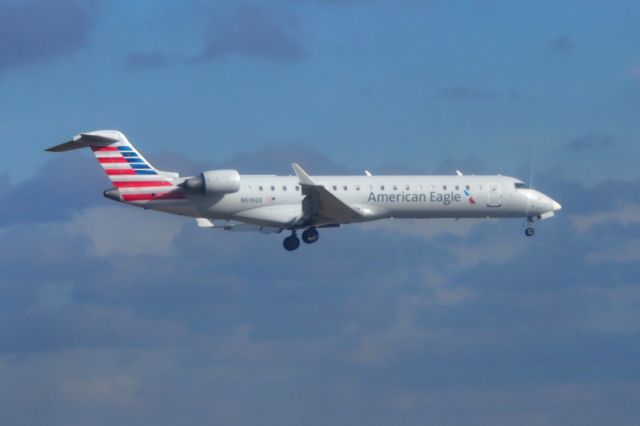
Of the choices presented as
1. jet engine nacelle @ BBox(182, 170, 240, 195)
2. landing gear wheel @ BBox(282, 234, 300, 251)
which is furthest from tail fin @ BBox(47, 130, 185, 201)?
landing gear wheel @ BBox(282, 234, 300, 251)

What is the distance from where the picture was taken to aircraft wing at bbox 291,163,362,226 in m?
72.5

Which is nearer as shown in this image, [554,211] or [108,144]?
[108,144]

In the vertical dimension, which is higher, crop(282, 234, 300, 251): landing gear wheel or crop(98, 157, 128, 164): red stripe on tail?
crop(98, 157, 128, 164): red stripe on tail

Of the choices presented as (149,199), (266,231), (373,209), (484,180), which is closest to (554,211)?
(484,180)

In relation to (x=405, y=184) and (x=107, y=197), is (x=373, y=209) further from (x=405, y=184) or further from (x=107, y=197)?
(x=107, y=197)

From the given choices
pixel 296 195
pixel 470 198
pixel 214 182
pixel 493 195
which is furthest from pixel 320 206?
pixel 493 195

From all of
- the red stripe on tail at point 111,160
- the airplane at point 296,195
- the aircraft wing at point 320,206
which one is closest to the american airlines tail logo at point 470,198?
the airplane at point 296,195

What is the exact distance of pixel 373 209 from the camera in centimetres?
7656

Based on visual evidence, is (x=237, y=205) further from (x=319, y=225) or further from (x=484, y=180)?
A: (x=484, y=180)

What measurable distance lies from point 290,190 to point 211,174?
14.3 feet

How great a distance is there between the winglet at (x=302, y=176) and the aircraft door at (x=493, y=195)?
10634mm

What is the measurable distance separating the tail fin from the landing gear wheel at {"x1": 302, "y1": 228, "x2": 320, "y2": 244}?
6447mm

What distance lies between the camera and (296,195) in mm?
75562

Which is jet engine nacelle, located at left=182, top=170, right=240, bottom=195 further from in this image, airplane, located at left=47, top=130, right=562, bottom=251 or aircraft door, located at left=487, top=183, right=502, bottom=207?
aircraft door, located at left=487, top=183, right=502, bottom=207
